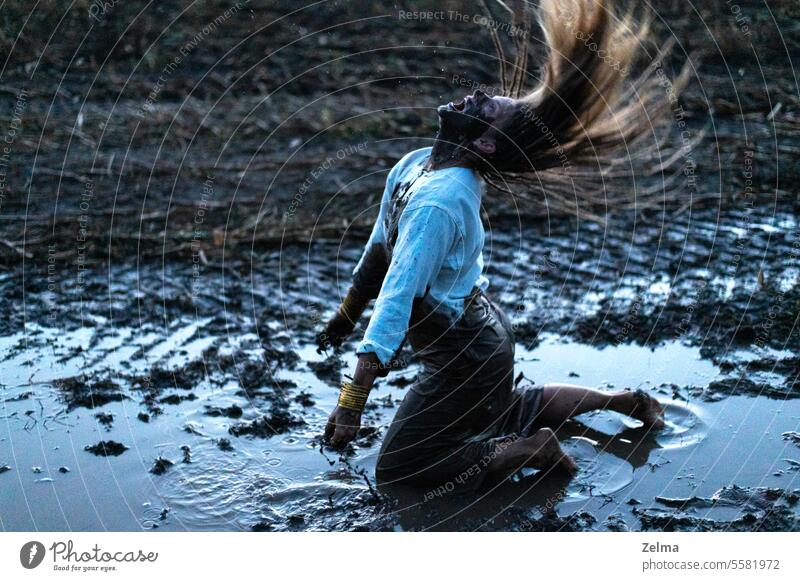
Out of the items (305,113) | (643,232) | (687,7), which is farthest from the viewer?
(687,7)

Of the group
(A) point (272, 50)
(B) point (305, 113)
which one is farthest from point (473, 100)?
(A) point (272, 50)

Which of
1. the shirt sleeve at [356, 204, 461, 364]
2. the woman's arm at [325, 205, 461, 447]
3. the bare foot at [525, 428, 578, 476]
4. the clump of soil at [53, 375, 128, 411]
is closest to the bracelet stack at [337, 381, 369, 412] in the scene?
the woman's arm at [325, 205, 461, 447]

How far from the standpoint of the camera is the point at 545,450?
442 cm

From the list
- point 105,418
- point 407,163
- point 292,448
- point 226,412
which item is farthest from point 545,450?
point 105,418

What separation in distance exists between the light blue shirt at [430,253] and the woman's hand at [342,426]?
24 centimetres

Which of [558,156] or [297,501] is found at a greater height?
[558,156]

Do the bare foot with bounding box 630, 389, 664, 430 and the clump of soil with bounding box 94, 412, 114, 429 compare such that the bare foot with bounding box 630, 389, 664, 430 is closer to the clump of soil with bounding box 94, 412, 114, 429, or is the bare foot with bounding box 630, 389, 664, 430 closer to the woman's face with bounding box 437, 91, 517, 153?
the woman's face with bounding box 437, 91, 517, 153

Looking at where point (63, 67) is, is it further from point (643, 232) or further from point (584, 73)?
point (584, 73)

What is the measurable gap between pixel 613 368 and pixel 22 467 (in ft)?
9.68

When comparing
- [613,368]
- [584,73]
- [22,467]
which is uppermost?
[584,73]

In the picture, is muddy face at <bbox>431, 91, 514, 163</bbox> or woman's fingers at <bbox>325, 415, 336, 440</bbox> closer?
woman's fingers at <bbox>325, 415, 336, 440</bbox>

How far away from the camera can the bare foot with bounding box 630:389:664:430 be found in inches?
189

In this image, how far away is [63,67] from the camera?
9828mm

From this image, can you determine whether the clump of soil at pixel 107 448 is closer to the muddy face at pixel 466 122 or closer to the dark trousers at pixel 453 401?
the dark trousers at pixel 453 401
